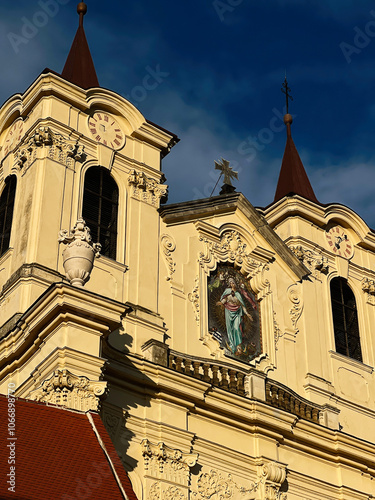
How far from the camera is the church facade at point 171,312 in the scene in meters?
15.7

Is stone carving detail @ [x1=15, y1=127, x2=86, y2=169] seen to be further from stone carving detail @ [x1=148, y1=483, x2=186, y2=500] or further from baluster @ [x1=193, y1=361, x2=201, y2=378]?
stone carving detail @ [x1=148, y1=483, x2=186, y2=500]

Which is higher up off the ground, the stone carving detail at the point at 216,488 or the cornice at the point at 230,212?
the cornice at the point at 230,212

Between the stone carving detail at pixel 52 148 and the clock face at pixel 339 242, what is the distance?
6.30 meters

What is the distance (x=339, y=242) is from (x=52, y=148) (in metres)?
7.21

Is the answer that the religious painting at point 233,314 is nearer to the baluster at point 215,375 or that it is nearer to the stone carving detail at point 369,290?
the baluster at point 215,375

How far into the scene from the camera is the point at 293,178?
2406cm

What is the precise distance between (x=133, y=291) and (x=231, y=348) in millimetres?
2199

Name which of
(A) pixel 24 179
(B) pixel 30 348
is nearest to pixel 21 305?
(B) pixel 30 348

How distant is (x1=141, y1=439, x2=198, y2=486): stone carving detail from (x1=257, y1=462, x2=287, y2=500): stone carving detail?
1542mm

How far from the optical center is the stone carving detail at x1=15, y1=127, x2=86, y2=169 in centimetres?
1880

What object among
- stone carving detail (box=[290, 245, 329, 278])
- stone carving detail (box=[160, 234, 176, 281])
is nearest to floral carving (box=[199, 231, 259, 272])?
stone carving detail (box=[160, 234, 176, 281])

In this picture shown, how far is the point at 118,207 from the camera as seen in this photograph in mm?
19203

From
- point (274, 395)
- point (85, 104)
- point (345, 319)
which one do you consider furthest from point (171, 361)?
point (345, 319)

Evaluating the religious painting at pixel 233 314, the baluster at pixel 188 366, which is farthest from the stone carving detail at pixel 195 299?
the baluster at pixel 188 366
